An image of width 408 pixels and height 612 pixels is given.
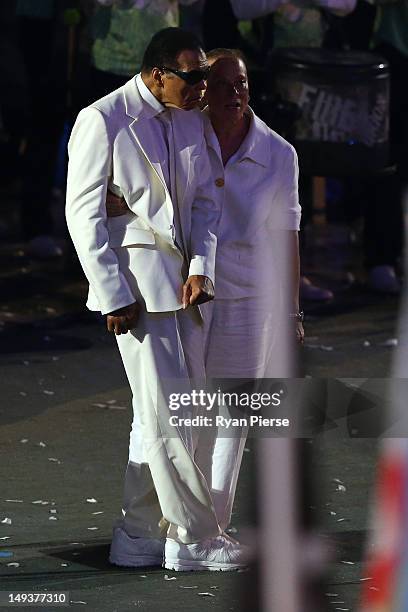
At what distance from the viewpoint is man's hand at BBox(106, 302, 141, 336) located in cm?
565

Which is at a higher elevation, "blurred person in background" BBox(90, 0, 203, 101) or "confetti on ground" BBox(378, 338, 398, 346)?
"blurred person in background" BBox(90, 0, 203, 101)

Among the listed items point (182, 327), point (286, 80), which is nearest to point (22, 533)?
point (182, 327)

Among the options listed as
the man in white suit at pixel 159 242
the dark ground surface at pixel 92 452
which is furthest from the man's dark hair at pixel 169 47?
the dark ground surface at pixel 92 452

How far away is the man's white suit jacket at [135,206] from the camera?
563 cm

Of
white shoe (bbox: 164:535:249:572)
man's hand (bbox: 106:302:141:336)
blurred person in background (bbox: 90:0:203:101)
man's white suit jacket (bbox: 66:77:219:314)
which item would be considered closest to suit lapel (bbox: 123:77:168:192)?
man's white suit jacket (bbox: 66:77:219:314)

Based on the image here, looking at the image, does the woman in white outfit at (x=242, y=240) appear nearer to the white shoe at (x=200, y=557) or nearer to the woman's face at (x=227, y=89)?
the woman's face at (x=227, y=89)

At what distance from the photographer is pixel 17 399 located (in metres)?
8.17

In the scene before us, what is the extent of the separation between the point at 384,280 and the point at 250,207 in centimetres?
489

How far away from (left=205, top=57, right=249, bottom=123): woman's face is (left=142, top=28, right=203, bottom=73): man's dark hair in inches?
6.0

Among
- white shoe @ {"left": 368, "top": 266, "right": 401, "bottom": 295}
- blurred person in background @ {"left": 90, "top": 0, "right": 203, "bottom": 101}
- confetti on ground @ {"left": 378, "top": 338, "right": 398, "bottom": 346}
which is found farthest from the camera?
white shoe @ {"left": 368, "top": 266, "right": 401, "bottom": 295}

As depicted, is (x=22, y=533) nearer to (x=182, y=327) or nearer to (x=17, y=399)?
(x=182, y=327)

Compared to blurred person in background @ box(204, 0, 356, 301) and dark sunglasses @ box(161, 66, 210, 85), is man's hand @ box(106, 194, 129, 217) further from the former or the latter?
blurred person in background @ box(204, 0, 356, 301)

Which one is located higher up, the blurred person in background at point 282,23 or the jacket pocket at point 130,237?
the blurred person in background at point 282,23

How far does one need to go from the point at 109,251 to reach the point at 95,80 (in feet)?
15.7
